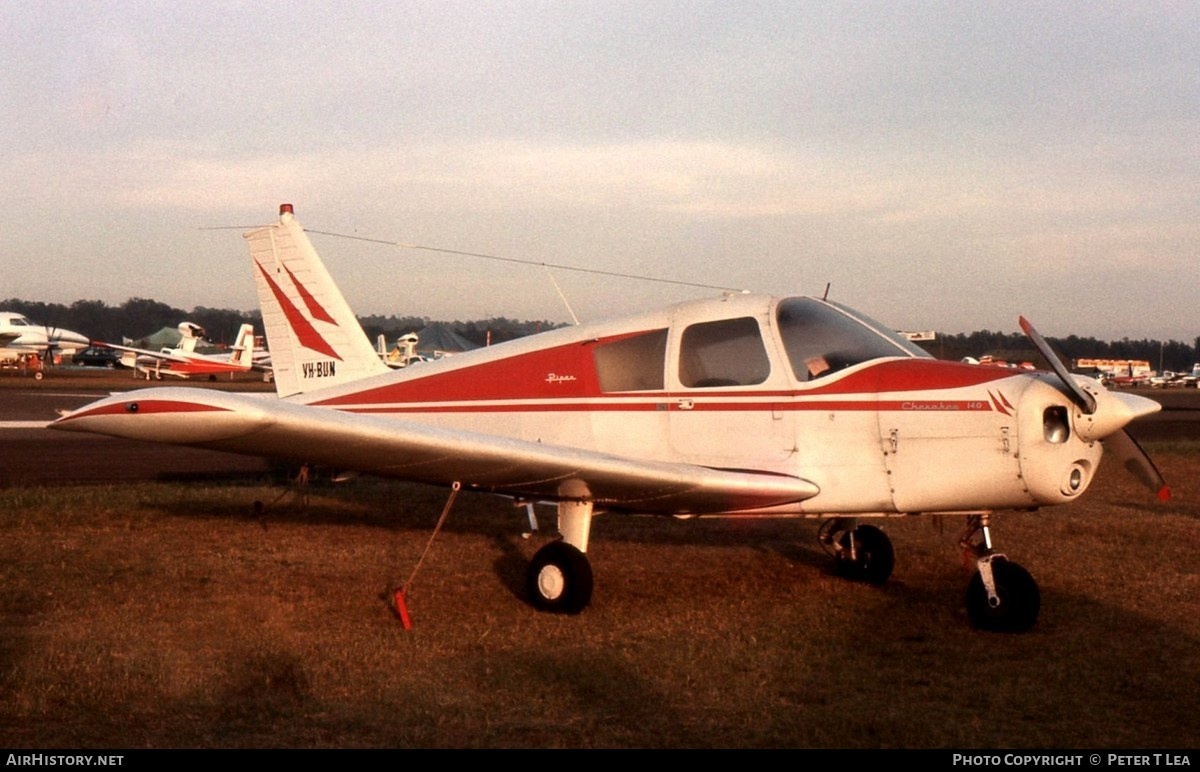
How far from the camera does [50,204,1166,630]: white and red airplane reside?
6918mm

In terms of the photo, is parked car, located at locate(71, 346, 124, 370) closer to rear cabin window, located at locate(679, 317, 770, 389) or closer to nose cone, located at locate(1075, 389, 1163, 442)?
rear cabin window, located at locate(679, 317, 770, 389)

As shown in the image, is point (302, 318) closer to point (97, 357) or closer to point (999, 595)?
point (999, 595)

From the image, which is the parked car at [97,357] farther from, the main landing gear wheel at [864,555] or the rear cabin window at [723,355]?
the rear cabin window at [723,355]

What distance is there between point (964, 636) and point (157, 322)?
151 metres

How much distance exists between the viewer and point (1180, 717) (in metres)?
5.45

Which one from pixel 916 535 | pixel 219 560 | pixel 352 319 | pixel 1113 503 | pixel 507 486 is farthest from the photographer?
pixel 1113 503

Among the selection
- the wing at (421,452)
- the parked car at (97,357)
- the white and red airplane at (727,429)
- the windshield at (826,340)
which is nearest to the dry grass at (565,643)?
the white and red airplane at (727,429)

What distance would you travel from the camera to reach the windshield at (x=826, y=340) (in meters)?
7.92

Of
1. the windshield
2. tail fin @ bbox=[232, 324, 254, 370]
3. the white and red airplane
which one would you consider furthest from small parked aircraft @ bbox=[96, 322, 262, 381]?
the windshield

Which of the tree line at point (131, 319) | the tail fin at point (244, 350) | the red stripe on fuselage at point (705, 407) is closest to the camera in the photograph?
the red stripe on fuselage at point (705, 407)

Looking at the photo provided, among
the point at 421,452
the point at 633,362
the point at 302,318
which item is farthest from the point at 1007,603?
the point at 302,318

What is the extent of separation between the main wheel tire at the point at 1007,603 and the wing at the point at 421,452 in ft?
4.01
